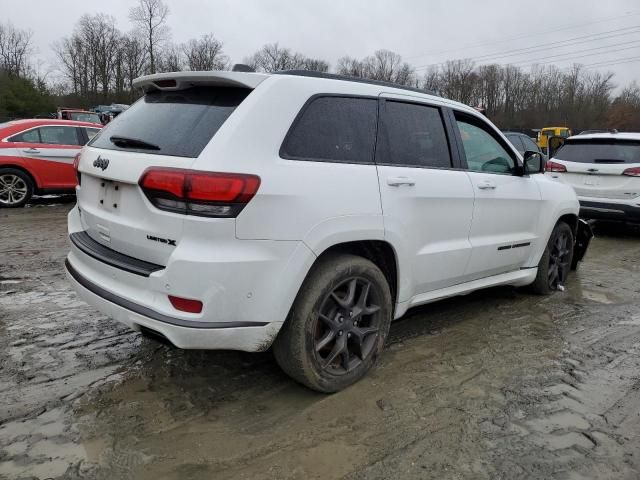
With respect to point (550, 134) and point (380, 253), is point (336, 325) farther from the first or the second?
point (550, 134)

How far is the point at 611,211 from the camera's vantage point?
8.00 m

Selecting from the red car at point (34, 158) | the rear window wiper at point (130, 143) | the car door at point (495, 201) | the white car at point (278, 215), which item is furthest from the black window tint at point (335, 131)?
the red car at point (34, 158)

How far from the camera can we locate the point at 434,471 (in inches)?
99.0

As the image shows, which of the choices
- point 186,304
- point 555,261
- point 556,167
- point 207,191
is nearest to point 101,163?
point 207,191

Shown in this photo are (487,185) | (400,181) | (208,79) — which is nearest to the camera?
(208,79)

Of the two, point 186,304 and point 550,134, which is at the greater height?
point 550,134

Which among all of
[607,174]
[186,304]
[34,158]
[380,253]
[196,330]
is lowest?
[34,158]

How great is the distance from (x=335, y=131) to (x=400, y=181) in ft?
1.75

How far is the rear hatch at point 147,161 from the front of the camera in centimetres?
266

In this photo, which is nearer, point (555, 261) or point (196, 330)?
point (196, 330)

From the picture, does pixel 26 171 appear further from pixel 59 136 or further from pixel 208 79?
pixel 208 79

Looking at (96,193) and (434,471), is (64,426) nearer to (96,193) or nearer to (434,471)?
(96,193)

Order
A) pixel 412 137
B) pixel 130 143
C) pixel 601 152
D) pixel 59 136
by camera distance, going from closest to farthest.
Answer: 1. pixel 130 143
2. pixel 412 137
3. pixel 601 152
4. pixel 59 136

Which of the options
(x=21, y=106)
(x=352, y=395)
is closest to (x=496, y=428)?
(x=352, y=395)
